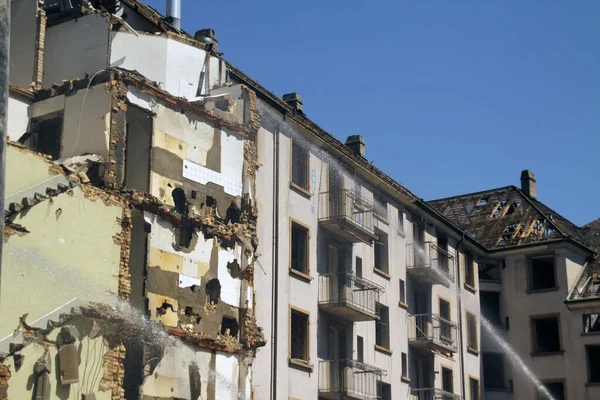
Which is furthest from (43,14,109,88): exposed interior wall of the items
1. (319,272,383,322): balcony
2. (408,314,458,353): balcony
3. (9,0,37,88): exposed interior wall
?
(408,314,458,353): balcony

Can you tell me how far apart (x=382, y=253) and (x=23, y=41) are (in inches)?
770

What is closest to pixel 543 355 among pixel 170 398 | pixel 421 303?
pixel 421 303

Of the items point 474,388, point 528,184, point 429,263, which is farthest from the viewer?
point 528,184

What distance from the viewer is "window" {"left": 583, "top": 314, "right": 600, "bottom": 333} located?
52844 millimetres

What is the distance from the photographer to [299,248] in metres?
37.2

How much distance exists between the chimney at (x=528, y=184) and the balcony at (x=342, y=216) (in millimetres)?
25419

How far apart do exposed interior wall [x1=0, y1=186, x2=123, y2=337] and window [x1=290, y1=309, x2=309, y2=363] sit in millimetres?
11211

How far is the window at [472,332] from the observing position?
52.1 metres

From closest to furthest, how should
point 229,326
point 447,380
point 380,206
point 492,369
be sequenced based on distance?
point 229,326 → point 380,206 → point 447,380 → point 492,369

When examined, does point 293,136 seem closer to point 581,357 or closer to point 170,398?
point 170,398

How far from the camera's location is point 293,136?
1487 inches

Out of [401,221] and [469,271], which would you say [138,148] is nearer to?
[401,221]

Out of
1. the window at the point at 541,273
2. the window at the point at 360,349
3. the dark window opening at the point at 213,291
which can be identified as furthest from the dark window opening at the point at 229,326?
the window at the point at 541,273

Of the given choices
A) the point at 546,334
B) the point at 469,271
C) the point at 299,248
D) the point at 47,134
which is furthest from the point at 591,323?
the point at 47,134
